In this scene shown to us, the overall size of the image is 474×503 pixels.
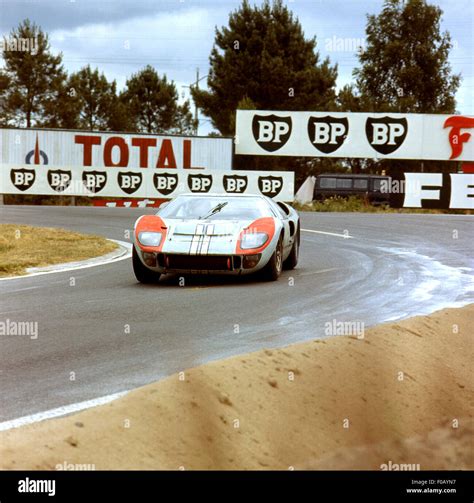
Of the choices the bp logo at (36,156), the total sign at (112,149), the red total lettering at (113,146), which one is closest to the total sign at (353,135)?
the total sign at (112,149)

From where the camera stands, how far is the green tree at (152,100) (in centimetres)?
6519

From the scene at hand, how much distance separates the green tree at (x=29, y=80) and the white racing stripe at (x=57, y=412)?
183 feet

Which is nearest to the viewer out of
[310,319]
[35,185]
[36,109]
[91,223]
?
[310,319]

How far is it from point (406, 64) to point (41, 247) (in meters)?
45.2

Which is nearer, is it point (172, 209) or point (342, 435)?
point (342, 435)

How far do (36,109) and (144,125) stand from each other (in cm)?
973

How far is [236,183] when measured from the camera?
107 ft

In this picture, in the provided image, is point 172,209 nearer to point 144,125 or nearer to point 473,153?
point 473,153

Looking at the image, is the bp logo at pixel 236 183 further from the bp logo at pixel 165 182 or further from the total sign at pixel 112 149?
the total sign at pixel 112 149

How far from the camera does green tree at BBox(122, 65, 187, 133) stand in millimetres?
65188

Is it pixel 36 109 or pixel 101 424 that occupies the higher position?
pixel 36 109

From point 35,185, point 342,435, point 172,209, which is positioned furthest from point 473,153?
point 342,435

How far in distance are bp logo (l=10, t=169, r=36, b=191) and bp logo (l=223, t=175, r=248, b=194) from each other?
A: 7917 mm

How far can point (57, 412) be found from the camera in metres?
4.90
